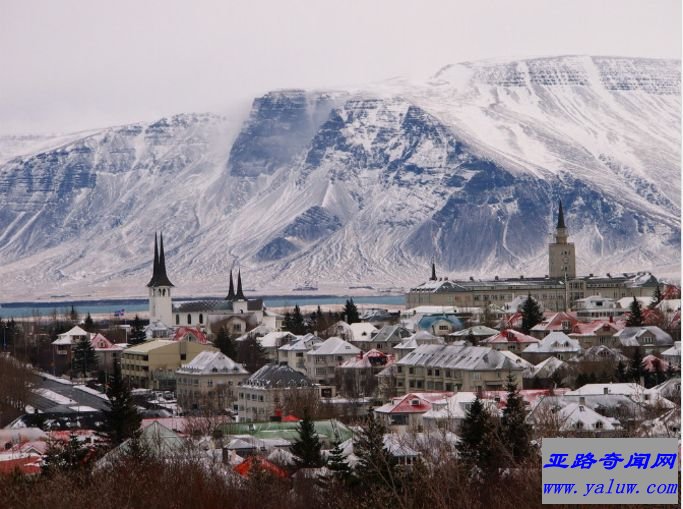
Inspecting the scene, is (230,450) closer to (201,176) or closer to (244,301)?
(244,301)

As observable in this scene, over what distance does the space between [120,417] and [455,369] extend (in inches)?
660

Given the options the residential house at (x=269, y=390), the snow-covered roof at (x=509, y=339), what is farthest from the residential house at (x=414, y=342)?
the residential house at (x=269, y=390)

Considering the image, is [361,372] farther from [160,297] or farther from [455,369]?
[160,297]

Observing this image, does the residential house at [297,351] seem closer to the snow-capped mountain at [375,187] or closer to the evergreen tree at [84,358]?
the evergreen tree at [84,358]

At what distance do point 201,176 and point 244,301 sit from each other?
102420 mm

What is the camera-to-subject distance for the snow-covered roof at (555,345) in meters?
52.8

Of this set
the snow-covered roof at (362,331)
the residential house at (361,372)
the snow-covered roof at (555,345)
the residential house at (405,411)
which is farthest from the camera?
the snow-covered roof at (362,331)

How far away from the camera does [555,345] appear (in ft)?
175

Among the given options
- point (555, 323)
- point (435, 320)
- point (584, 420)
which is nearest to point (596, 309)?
point (435, 320)

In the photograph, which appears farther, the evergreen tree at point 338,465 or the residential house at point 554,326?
the residential house at point 554,326

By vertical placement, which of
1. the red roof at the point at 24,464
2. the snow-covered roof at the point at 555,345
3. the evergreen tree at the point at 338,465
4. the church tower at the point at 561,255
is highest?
the church tower at the point at 561,255

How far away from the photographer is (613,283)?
93812 mm

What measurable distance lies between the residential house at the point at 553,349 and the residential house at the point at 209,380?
748 cm

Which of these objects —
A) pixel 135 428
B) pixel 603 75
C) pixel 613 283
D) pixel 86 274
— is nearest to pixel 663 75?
pixel 603 75
